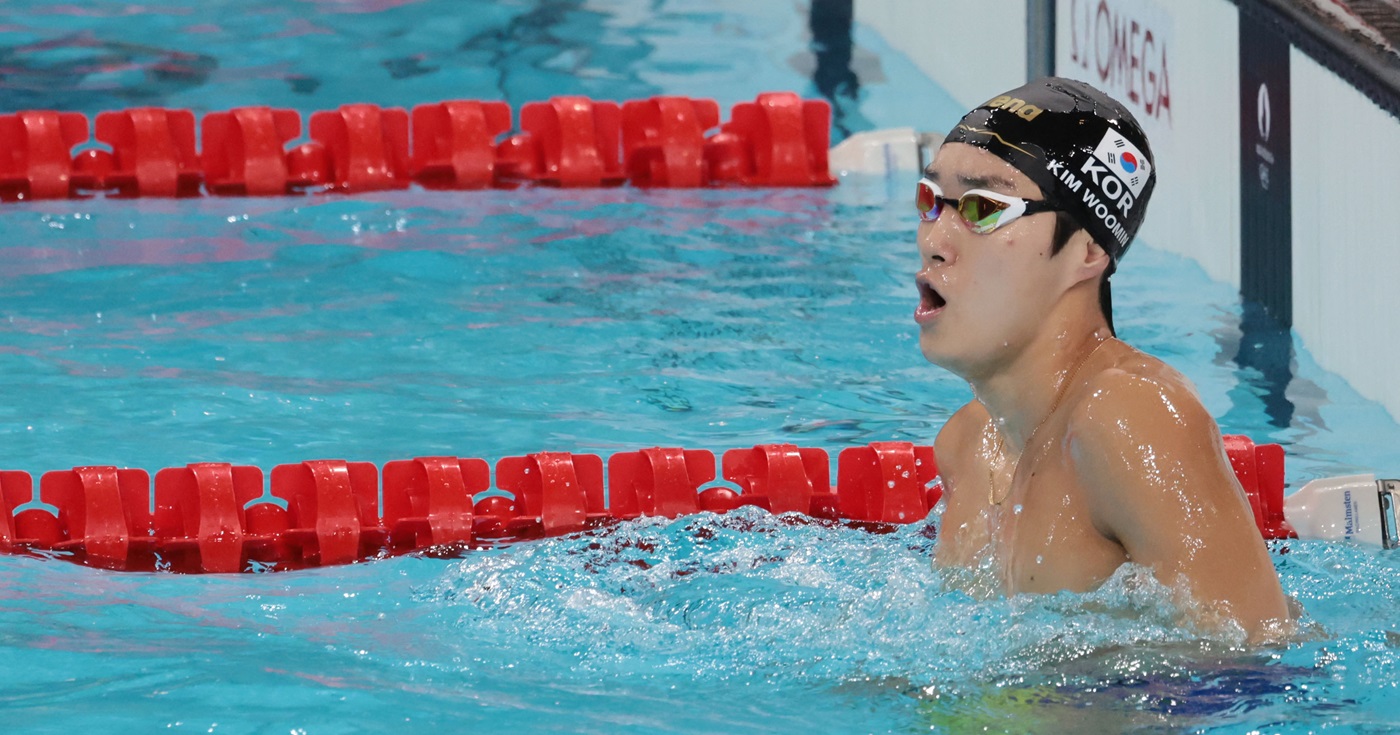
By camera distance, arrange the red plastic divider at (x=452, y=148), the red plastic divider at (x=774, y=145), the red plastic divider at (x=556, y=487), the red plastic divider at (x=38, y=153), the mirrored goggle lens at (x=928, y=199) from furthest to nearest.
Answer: the red plastic divider at (x=774, y=145) → the red plastic divider at (x=452, y=148) → the red plastic divider at (x=38, y=153) → the red plastic divider at (x=556, y=487) → the mirrored goggle lens at (x=928, y=199)

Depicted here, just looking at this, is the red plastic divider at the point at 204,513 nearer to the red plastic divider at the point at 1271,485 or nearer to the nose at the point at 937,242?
the nose at the point at 937,242

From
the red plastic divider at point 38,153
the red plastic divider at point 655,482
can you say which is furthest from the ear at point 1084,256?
the red plastic divider at point 38,153

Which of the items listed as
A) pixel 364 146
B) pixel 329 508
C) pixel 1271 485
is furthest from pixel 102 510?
pixel 364 146

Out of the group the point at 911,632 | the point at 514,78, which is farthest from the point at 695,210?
the point at 911,632

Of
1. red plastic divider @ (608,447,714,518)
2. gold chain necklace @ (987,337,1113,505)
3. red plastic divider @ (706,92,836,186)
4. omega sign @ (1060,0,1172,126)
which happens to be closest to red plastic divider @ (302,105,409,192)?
red plastic divider @ (706,92,836,186)

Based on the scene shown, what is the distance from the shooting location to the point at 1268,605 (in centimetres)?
206

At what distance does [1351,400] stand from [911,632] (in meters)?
2.13

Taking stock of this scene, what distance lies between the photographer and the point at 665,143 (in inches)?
257

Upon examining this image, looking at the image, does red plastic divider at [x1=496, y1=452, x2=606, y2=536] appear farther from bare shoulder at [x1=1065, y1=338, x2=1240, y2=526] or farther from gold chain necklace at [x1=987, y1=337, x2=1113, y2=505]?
bare shoulder at [x1=1065, y1=338, x2=1240, y2=526]

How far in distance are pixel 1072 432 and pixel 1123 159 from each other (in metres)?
0.37

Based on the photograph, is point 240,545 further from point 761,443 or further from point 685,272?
point 685,272

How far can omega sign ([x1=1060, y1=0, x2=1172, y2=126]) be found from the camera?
5395 millimetres

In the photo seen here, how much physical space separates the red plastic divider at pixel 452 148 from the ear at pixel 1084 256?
4472mm

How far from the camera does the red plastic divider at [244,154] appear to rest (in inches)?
250
